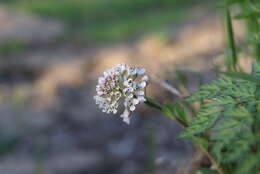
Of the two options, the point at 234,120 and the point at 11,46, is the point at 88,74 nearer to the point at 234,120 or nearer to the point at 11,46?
the point at 11,46

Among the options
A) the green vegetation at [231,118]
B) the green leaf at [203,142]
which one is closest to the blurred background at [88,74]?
the green leaf at [203,142]

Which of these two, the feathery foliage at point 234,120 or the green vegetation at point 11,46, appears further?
the green vegetation at point 11,46

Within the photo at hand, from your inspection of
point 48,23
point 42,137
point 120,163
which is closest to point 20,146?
point 42,137

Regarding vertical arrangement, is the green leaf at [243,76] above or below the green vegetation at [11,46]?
above

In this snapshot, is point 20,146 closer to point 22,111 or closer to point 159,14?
point 22,111

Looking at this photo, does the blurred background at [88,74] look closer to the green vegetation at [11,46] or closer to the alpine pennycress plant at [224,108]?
the green vegetation at [11,46]

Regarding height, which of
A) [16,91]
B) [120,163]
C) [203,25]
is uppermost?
[203,25]
